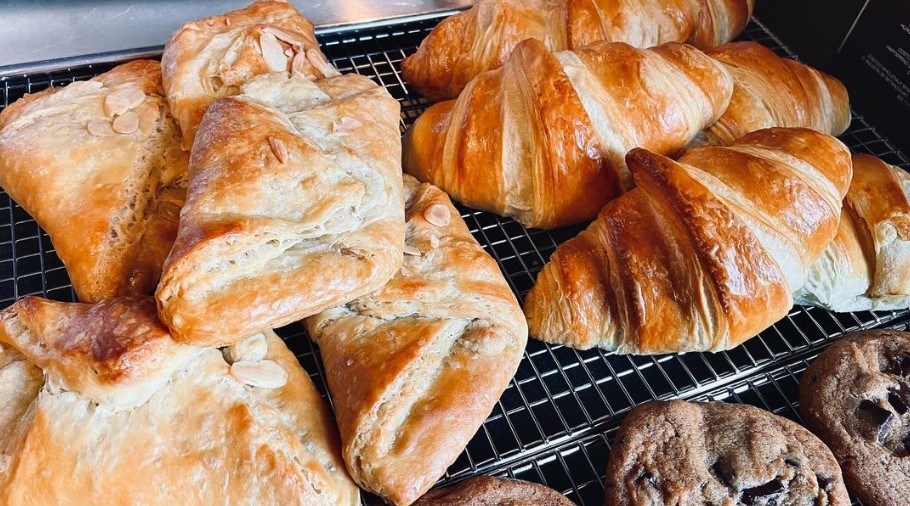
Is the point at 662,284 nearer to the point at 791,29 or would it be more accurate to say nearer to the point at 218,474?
the point at 218,474

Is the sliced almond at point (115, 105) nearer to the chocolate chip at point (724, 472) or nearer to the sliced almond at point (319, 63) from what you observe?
the sliced almond at point (319, 63)

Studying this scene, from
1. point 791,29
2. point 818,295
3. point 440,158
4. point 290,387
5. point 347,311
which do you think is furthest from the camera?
point 791,29

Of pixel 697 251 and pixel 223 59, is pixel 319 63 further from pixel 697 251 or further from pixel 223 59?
pixel 697 251

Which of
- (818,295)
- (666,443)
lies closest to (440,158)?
(666,443)

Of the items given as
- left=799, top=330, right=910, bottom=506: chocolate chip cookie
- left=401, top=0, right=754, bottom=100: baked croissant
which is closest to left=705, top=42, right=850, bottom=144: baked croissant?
left=401, top=0, right=754, bottom=100: baked croissant

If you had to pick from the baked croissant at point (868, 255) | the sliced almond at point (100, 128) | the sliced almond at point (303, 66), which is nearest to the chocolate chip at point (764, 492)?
the baked croissant at point (868, 255)
